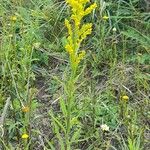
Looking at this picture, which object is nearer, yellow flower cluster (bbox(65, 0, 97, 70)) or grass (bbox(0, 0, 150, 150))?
yellow flower cluster (bbox(65, 0, 97, 70))

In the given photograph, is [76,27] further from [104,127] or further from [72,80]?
[104,127]

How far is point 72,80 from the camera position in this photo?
1.68 metres

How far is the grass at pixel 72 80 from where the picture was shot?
7.17 feet

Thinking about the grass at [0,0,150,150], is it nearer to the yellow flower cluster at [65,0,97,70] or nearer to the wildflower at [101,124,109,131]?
the wildflower at [101,124,109,131]

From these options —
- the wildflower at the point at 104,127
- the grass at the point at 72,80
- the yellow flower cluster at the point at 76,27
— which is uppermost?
the yellow flower cluster at the point at 76,27

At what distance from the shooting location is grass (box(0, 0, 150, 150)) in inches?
86.0

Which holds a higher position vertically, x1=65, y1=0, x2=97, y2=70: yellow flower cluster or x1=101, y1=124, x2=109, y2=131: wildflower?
x1=65, y1=0, x2=97, y2=70: yellow flower cluster

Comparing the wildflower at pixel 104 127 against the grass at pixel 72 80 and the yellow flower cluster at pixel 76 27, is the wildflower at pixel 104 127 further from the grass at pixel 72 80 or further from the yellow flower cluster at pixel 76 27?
the yellow flower cluster at pixel 76 27

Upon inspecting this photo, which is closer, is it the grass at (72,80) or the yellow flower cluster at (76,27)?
the yellow flower cluster at (76,27)

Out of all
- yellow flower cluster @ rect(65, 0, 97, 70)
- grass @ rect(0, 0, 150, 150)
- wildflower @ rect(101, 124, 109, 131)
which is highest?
yellow flower cluster @ rect(65, 0, 97, 70)

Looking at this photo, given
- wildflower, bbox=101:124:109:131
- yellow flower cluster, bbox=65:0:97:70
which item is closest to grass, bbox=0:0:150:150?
wildflower, bbox=101:124:109:131

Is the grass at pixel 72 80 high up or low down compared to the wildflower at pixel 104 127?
up

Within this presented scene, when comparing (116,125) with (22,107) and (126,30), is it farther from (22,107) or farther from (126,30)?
(126,30)

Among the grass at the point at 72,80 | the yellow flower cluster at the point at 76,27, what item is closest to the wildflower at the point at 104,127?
the grass at the point at 72,80
